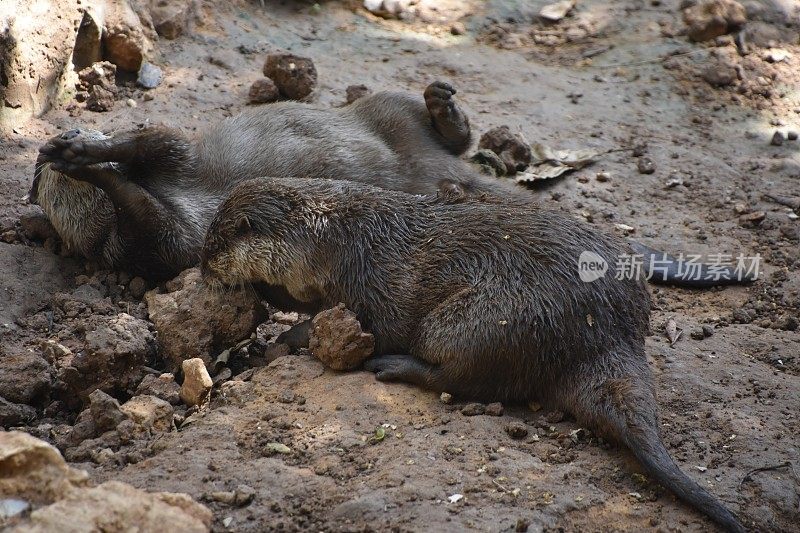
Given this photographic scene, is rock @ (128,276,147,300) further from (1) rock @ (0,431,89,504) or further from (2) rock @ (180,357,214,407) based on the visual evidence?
(1) rock @ (0,431,89,504)

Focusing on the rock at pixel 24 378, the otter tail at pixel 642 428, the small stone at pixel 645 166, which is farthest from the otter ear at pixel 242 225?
the small stone at pixel 645 166

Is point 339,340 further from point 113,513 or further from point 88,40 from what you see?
point 88,40

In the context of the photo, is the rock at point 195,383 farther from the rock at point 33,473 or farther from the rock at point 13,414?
the rock at point 33,473

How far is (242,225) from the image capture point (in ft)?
14.7

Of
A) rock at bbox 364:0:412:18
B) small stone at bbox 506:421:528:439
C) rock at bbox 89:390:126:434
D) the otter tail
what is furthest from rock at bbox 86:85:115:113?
the otter tail

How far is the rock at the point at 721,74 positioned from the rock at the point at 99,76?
4880 mm

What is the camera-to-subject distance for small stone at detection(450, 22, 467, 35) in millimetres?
8633

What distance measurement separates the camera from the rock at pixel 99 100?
6.34m

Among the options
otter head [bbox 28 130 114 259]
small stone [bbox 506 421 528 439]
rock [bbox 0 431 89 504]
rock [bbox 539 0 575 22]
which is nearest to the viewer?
rock [bbox 0 431 89 504]

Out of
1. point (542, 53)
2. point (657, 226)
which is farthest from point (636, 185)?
point (542, 53)

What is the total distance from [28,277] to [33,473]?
264cm

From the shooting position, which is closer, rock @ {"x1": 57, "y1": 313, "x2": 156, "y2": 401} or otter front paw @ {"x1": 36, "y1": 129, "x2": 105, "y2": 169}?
rock @ {"x1": 57, "y1": 313, "x2": 156, "y2": 401}

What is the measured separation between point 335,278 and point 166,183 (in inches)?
61.0

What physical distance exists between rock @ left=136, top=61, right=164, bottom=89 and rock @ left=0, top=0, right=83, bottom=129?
0.54 metres
